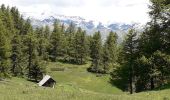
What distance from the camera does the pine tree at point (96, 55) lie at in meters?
148

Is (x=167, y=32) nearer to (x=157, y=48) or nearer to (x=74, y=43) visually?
(x=157, y=48)

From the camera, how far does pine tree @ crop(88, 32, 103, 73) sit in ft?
486

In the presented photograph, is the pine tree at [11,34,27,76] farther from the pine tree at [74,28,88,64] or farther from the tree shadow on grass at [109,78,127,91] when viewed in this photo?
the pine tree at [74,28,88,64]

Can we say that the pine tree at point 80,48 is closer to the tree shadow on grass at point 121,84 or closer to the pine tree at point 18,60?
the pine tree at point 18,60

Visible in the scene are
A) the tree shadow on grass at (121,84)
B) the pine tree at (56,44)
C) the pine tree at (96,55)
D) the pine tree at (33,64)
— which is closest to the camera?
the tree shadow on grass at (121,84)

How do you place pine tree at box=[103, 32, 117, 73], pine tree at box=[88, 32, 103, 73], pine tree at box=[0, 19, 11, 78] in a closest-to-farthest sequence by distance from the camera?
pine tree at box=[0, 19, 11, 78], pine tree at box=[88, 32, 103, 73], pine tree at box=[103, 32, 117, 73]

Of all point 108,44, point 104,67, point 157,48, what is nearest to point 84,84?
point 104,67

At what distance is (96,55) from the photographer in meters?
150

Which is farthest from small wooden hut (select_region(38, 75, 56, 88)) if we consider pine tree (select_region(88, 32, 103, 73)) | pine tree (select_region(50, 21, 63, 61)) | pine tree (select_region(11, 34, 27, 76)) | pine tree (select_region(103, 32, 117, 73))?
pine tree (select_region(50, 21, 63, 61))

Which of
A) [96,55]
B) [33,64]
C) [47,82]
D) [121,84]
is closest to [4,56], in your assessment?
[47,82]

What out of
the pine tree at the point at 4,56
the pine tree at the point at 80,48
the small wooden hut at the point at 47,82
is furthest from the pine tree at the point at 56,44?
the pine tree at the point at 4,56

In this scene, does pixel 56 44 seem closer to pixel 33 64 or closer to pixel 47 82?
pixel 33 64

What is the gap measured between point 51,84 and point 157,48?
43.5m

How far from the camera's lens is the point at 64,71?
138m
